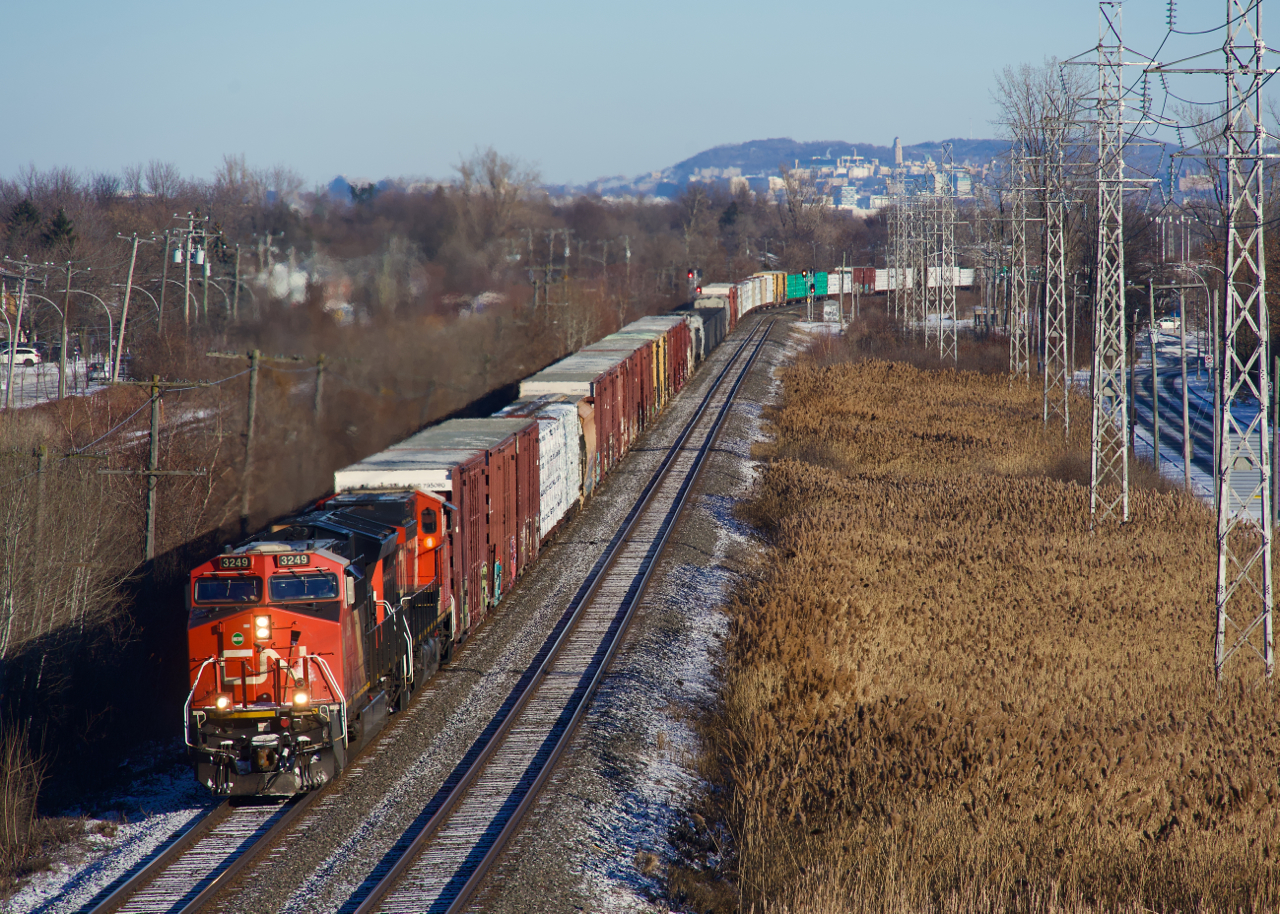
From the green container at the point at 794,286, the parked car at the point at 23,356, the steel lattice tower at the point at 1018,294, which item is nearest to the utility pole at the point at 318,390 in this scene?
the steel lattice tower at the point at 1018,294

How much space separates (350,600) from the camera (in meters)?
12.6

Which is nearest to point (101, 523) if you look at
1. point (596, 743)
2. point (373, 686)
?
point (373, 686)

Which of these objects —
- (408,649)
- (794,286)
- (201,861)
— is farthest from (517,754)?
(794,286)

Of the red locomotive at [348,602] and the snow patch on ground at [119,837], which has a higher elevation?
the red locomotive at [348,602]

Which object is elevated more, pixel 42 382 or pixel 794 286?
pixel 794 286

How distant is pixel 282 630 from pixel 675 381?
122 feet

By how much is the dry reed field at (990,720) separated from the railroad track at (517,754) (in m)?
2.30

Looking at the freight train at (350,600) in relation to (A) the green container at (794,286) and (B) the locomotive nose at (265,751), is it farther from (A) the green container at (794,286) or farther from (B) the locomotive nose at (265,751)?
(A) the green container at (794,286)

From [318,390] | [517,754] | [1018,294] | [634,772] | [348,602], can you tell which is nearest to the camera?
[348,602]

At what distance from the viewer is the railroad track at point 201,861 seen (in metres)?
10.5

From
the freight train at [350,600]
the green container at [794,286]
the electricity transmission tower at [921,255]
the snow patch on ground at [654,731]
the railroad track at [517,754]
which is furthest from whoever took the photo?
the green container at [794,286]

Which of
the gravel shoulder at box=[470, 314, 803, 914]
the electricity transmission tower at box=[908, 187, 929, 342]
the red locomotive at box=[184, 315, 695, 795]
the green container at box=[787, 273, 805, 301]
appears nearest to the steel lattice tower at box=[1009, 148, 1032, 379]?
the electricity transmission tower at box=[908, 187, 929, 342]

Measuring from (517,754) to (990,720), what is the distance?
20.6 feet

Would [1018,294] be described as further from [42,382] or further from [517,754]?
[42,382]
